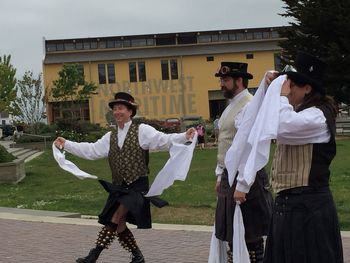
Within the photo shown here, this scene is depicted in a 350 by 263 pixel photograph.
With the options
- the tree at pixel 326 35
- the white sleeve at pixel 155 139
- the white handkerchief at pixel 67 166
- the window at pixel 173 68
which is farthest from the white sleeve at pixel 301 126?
the window at pixel 173 68

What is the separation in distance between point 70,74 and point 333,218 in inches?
1847

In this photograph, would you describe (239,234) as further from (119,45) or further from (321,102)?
(119,45)

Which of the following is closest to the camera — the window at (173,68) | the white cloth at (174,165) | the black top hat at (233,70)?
the black top hat at (233,70)

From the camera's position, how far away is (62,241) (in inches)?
322

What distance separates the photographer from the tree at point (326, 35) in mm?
33875

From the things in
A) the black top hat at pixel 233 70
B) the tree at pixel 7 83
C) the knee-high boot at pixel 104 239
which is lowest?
the knee-high boot at pixel 104 239

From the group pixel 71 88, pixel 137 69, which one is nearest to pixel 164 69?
pixel 137 69

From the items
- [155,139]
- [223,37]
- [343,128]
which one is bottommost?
[343,128]

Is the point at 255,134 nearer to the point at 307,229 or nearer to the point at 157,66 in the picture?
the point at 307,229

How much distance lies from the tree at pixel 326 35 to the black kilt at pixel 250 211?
28.7m

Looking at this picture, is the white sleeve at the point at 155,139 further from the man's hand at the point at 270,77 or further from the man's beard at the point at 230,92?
the man's hand at the point at 270,77

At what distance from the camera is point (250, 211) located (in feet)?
16.7

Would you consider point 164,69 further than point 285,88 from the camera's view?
Yes

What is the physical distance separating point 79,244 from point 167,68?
2349 inches
